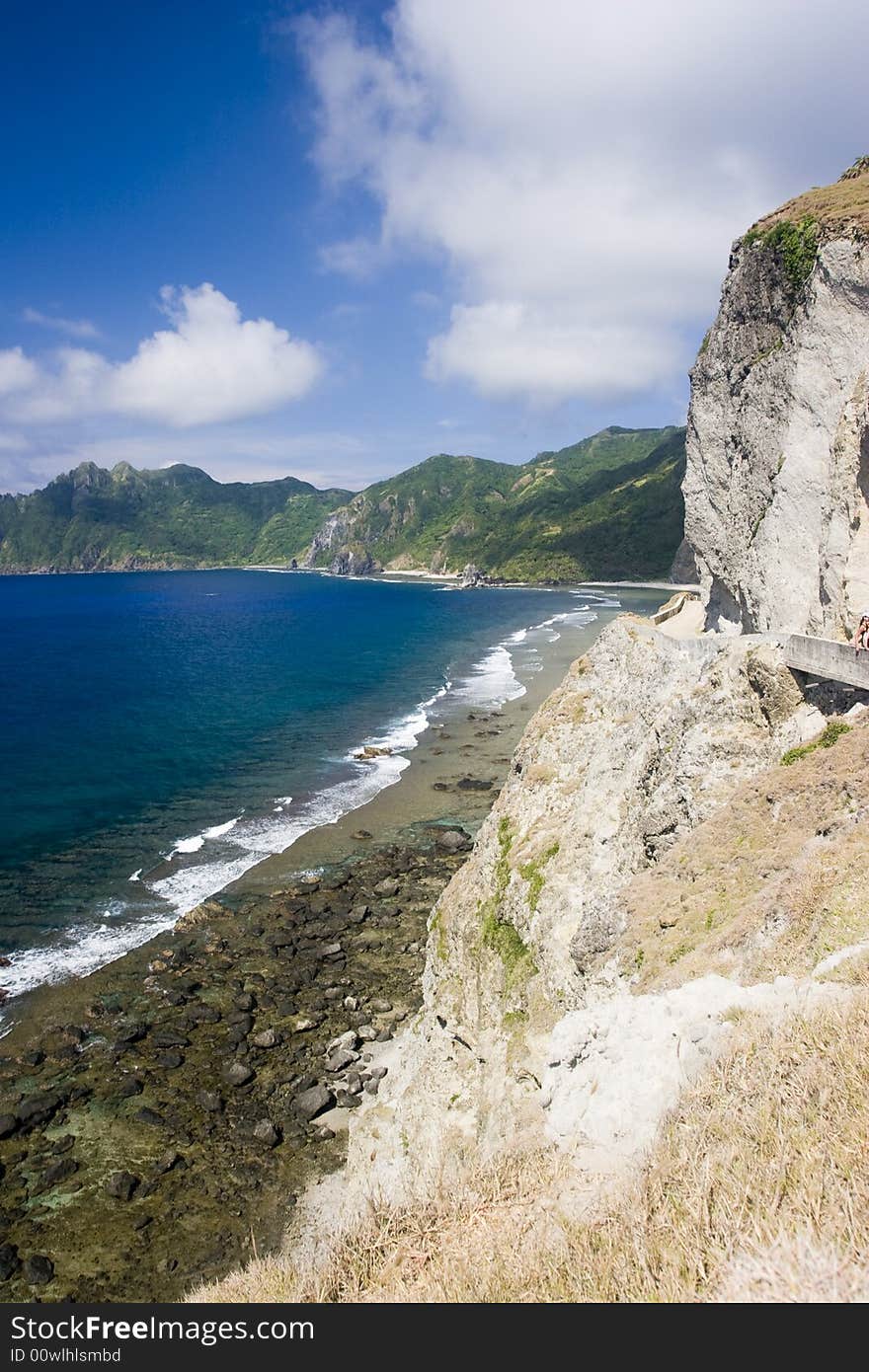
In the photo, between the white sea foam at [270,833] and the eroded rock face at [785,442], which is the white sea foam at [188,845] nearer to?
the white sea foam at [270,833]

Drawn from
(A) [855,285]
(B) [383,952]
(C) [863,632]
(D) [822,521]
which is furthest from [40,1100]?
(A) [855,285]

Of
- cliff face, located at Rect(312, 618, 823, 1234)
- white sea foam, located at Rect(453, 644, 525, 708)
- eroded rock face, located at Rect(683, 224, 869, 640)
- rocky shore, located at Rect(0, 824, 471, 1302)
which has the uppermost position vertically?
eroded rock face, located at Rect(683, 224, 869, 640)

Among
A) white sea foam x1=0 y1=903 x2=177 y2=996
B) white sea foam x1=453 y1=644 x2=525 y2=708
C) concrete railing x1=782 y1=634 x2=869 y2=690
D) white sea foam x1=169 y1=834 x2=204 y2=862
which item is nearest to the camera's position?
concrete railing x1=782 y1=634 x2=869 y2=690

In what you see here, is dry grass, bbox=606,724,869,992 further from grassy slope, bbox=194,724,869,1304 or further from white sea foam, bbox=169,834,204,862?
white sea foam, bbox=169,834,204,862

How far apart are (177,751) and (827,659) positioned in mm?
50291

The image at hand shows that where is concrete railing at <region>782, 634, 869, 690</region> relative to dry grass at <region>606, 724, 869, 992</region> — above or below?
above

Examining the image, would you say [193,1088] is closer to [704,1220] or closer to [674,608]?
[704,1220]

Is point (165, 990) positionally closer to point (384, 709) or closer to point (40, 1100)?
point (40, 1100)

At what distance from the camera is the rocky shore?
56.5 feet

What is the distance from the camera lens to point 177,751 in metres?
55.4

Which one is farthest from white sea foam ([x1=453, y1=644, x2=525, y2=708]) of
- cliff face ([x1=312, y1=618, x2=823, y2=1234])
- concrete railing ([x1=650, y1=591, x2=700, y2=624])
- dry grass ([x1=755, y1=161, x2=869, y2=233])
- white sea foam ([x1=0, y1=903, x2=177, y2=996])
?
cliff face ([x1=312, y1=618, x2=823, y2=1234])

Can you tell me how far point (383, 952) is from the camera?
29578 mm

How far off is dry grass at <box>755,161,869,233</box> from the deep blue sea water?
37.0m

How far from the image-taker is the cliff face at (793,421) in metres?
22.3
